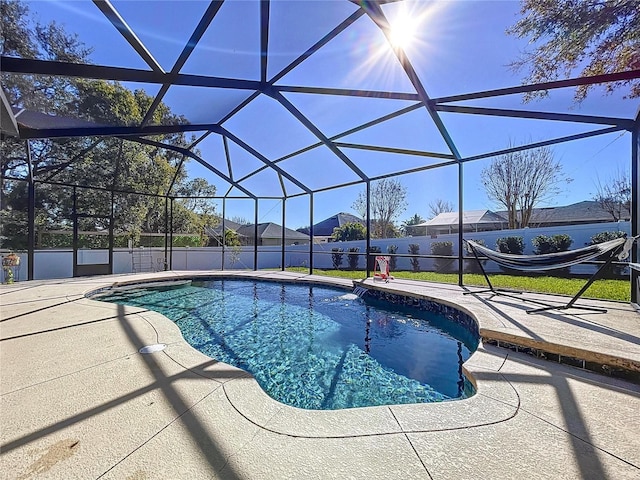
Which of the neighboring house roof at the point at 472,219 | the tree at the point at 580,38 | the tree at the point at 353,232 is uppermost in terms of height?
the tree at the point at 580,38

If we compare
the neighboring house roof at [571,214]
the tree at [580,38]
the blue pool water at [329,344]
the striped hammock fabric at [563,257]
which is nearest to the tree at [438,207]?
the neighboring house roof at [571,214]

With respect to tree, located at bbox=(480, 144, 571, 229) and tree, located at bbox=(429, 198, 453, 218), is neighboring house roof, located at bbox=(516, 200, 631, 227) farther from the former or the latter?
tree, located at bbox=(429, 198, 453, 218)

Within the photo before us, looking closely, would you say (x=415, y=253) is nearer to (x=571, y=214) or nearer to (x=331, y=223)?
(x=571, y=214)

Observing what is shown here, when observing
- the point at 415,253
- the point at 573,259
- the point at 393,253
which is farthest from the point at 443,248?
the point at 573,259

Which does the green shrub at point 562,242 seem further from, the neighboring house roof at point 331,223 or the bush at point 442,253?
the neighboring house roof at point 331,223

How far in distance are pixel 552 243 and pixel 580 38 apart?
28.4 ft

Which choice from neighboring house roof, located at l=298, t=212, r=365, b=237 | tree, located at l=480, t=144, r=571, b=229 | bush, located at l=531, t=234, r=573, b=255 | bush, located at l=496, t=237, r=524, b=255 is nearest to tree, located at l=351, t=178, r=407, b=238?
neighboring house roof, located at l=298, t=212, r=365, b=237

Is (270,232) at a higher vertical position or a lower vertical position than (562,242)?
higher

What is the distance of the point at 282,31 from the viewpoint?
399 cm

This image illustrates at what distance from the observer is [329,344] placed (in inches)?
165

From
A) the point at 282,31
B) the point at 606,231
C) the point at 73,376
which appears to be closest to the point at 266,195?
the point at 282,31

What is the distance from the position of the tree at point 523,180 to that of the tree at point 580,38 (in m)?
11.2

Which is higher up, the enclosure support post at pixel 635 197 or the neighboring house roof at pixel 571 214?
the neighboring house roof at pixel 571 214

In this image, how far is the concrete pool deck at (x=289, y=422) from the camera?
140cm
